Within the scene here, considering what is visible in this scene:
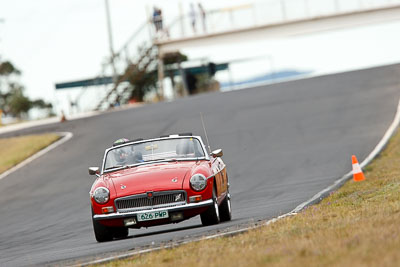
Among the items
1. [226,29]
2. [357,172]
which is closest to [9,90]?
[226,29]

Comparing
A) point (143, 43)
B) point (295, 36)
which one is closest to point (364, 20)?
point (295, 36)

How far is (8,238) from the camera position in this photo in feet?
55.7

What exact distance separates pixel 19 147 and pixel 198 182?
81.3 feet

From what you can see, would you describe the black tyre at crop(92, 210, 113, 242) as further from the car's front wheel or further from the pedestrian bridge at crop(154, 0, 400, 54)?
the pedestrian bridge at crop(154, 0, 400, 54)

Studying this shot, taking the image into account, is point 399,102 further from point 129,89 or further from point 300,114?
point 129,89

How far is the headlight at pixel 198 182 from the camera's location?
12.8 m

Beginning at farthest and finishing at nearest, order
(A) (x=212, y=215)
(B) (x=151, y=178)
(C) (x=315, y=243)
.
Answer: (A) (x=212, y=215) → (B) (x=151, y=178) → (C) (x=315, y=243)

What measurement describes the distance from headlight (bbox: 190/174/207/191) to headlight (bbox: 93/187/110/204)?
Result: 3.78ft

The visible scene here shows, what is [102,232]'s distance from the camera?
13.1m

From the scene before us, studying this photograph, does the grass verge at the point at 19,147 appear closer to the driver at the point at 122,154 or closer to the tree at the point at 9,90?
the driver at the point at 122,154

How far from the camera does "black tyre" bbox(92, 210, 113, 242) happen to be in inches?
512

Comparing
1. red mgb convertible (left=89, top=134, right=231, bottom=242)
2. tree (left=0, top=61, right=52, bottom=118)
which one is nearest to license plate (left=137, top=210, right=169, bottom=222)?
red mgb convertible (left=89, top=134, right=231, bottom=242)

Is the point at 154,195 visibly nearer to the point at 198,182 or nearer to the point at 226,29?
the point at 198,182

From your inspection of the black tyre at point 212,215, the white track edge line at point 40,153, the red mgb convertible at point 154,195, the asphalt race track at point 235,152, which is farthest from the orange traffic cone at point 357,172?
the white track edge line at point 40,153
